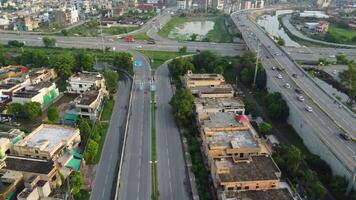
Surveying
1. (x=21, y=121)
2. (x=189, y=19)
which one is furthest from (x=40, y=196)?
(x=189, y=19)

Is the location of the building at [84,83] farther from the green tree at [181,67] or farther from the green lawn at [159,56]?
the green lawn at [159,56]

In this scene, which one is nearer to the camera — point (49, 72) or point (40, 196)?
point (40, 196)

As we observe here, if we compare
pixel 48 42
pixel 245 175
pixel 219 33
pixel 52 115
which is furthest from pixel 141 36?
pixel 245 175

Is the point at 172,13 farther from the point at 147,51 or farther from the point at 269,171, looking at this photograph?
the point at 269,171

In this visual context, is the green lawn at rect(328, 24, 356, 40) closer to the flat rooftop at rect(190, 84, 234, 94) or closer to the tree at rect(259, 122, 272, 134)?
the flat rooftop at rect(190, 84, 234, 94)

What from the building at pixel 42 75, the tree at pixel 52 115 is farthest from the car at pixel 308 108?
the building at pixel 42 75

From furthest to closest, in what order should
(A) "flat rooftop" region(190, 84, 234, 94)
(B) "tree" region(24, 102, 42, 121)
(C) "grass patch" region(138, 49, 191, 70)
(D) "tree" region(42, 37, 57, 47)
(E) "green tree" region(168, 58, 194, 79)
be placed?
(D) "tree" region(42, 37, 57, 47) < (C) "grass patch" region(138, 49, 191, 70) < (E) "green tree" region(168, 58, 194, 79) < (A) "flat rooftop" region(190, 84, 234, 94) < (B) "tree" region(24, 102, 42, 121)

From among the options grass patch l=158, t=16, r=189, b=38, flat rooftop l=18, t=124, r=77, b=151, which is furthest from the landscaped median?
grass patch l=158, t=16, r=189, b=38
